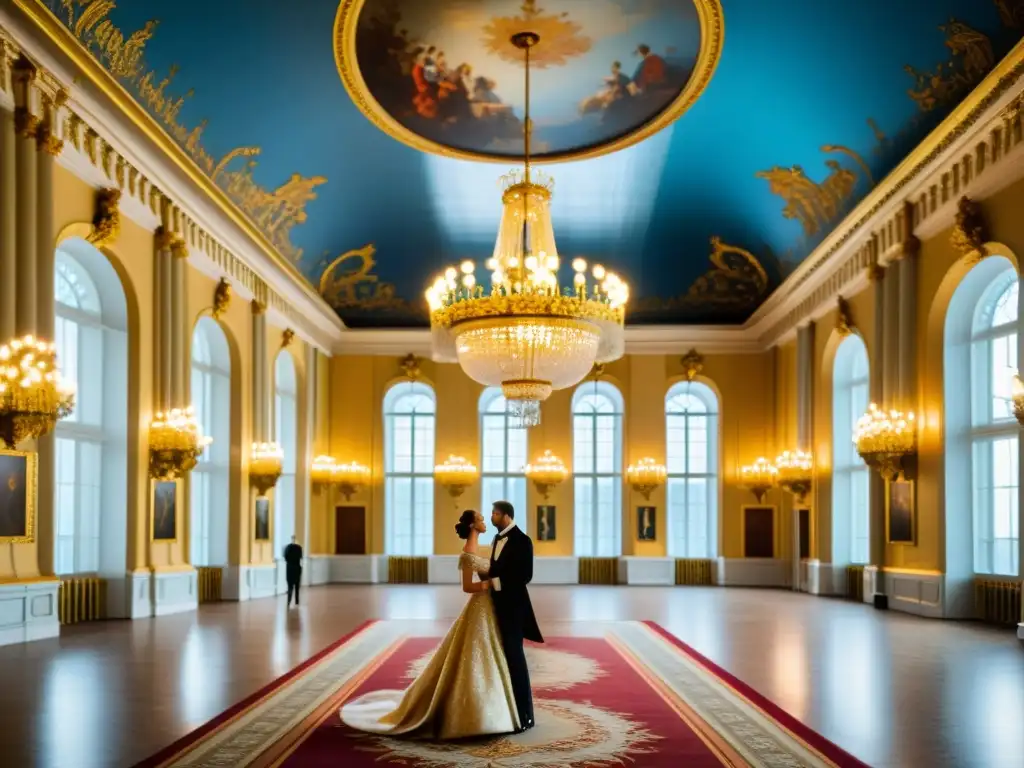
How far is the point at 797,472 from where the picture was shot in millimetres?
22250

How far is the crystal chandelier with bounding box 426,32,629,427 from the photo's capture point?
44.7 ft

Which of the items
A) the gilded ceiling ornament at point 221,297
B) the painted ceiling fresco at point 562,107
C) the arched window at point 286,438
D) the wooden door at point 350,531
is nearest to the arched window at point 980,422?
the painted ceiling fresco at point 562,107

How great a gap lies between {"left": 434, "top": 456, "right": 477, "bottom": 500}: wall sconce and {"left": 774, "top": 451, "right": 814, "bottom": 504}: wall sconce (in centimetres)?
746

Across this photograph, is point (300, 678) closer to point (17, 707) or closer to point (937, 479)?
point (17, 707)

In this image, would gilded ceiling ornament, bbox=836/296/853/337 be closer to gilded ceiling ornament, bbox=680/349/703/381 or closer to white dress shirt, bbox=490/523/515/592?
gilded ceiling ornament, bbox=680/349/703/381

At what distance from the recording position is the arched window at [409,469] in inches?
1062

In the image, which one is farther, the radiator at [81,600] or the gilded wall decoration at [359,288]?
the gilded wall decoration at [359,288]

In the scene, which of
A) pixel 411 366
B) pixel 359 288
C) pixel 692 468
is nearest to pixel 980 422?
pixel 692 468

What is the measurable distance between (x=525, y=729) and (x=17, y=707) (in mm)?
3762

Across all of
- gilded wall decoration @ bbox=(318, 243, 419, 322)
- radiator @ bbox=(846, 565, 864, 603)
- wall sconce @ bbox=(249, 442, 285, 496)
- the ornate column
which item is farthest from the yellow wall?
the ornate column

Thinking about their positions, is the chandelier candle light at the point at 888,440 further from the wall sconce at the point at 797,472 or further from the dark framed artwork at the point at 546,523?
the dark framed artwork at the point at 546,523

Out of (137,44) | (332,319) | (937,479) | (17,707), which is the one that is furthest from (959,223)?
(332,319)

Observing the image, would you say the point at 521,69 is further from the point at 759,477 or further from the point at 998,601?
the point at 759,477

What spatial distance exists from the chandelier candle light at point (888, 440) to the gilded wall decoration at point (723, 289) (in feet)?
25.5
